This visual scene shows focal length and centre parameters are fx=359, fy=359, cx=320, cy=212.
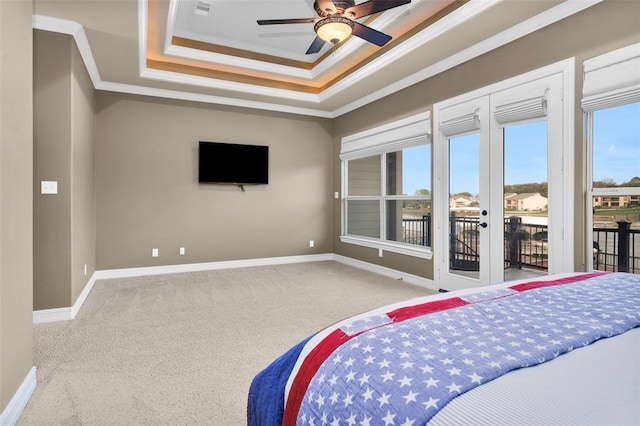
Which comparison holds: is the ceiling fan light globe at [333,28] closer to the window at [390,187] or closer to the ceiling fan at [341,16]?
the ceiling fan at [341,16]

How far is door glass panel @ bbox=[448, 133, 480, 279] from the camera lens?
157 inches

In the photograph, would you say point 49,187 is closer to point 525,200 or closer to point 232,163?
point 232,163

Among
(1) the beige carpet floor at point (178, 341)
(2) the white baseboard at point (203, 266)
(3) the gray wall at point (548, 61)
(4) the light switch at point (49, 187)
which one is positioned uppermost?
(3) the gray wall at point (548, 61)

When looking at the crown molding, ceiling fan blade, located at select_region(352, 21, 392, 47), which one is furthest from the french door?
ceiling fan blade, located at select_region(352, 21, 392, 47)

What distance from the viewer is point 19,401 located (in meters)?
1.89

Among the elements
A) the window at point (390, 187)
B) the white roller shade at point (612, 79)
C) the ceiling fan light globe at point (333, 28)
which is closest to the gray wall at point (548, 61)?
the white roller shade at point (612, 79)

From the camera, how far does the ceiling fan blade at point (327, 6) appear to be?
9.35 feet

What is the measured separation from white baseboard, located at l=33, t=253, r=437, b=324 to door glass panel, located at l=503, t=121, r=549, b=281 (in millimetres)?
1169

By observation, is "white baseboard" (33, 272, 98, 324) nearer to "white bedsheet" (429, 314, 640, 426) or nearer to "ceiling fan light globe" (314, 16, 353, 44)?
"ceiling fan light globe" (314, 16, 353, 44)

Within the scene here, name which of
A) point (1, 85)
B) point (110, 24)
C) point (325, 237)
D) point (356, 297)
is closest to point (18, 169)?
point (1, 85)

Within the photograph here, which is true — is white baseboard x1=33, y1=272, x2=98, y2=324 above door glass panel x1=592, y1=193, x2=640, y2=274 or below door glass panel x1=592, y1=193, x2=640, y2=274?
below

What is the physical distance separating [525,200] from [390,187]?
7.34 ft

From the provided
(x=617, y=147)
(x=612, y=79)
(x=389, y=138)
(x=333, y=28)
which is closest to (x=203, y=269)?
(x=389, y=138)

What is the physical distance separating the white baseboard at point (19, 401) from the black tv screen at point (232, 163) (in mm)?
3799
